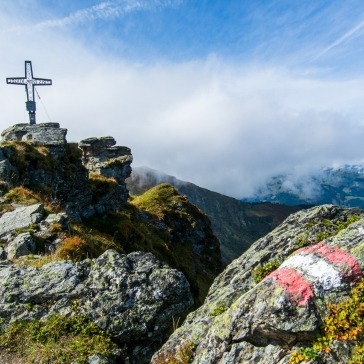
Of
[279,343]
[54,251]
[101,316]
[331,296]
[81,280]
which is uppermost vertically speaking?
[54,251]

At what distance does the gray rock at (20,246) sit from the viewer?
1711 cm

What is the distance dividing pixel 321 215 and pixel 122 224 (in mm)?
29085

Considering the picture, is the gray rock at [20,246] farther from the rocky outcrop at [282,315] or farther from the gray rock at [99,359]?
the rocky outcrop at [282,315]

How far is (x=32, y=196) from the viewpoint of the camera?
26828 mm

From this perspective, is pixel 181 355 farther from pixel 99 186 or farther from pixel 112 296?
pixel 99 186

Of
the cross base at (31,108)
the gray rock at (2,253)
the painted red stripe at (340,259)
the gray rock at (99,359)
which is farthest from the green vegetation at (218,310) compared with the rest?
the cross base at (31,108)

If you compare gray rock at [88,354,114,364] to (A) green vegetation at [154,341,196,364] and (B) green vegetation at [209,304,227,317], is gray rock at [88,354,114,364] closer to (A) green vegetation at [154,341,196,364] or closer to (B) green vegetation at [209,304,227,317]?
(A) green vegetation at [154,341,196,364]

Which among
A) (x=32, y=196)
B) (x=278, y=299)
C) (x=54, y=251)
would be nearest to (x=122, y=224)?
(x=32, y=196)

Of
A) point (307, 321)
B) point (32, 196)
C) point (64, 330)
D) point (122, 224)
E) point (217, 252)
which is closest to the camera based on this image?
point (307, 321)

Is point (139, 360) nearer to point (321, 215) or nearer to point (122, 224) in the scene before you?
point (321, 215)

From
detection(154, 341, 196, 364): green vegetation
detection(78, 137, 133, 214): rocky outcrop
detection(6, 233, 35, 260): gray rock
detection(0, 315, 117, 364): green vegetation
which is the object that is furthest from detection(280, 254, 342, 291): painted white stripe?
detection(78, 137, 133, 214): rocky outcrop

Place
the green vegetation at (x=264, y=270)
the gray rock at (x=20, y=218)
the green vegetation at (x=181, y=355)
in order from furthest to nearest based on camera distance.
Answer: the gray rock at (x=20, y=218) → the green vegetation at (x=264, y=270) → the green vegetation at (x=181, y=355)

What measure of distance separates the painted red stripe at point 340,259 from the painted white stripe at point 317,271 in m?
0.15

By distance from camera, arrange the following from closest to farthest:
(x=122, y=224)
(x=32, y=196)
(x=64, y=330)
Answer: (x=64, y=330), (x=32, y=196), (x=122, y=224)
